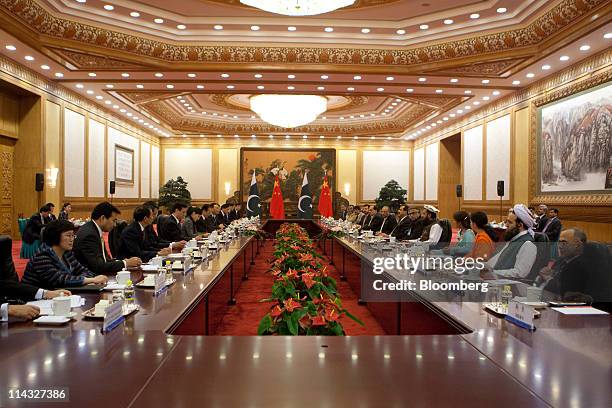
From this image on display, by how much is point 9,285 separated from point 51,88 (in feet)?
30.6

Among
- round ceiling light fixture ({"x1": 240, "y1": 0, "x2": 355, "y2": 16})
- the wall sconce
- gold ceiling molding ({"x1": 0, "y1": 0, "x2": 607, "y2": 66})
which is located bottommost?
the wall sconce

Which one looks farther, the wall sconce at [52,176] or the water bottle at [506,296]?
the wall sconce at [52,176]

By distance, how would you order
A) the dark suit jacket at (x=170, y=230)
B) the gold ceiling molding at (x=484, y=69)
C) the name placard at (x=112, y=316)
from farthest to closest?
the gold ceiling molding at (x=484, y=69)
the dark suit jacket at (x=170, y=230)
the name placard at (x=112, y=316)

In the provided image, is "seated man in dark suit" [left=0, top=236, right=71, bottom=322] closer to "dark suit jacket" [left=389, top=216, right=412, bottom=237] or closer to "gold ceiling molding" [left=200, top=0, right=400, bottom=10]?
"gold ceiling molding" [left=200, top=0, right=400, bottom=10]

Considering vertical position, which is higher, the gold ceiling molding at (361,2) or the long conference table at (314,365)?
the gold ceiling molding at (361,2)

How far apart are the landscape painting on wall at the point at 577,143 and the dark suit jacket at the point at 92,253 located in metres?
7.85

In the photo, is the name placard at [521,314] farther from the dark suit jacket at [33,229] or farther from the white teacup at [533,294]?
the dark suit jacket at [33,229]


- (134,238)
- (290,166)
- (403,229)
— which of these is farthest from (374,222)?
(290,166)

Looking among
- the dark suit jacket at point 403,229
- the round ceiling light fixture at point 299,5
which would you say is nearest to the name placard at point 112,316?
the round ceiling light fixture at point 299,5

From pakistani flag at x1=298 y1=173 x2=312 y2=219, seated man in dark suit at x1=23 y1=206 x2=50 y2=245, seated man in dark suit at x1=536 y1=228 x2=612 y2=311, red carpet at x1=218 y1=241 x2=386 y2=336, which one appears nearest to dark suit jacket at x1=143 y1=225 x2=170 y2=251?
red carpet at x1=218 y1=241 x2=386 y2=336

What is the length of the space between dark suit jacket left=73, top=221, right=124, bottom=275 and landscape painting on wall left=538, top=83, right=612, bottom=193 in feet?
25.7

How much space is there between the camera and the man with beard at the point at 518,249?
12.4ft

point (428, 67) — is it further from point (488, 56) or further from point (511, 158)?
point (511, 158)

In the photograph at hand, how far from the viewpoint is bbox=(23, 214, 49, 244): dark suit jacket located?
7.40 meters
